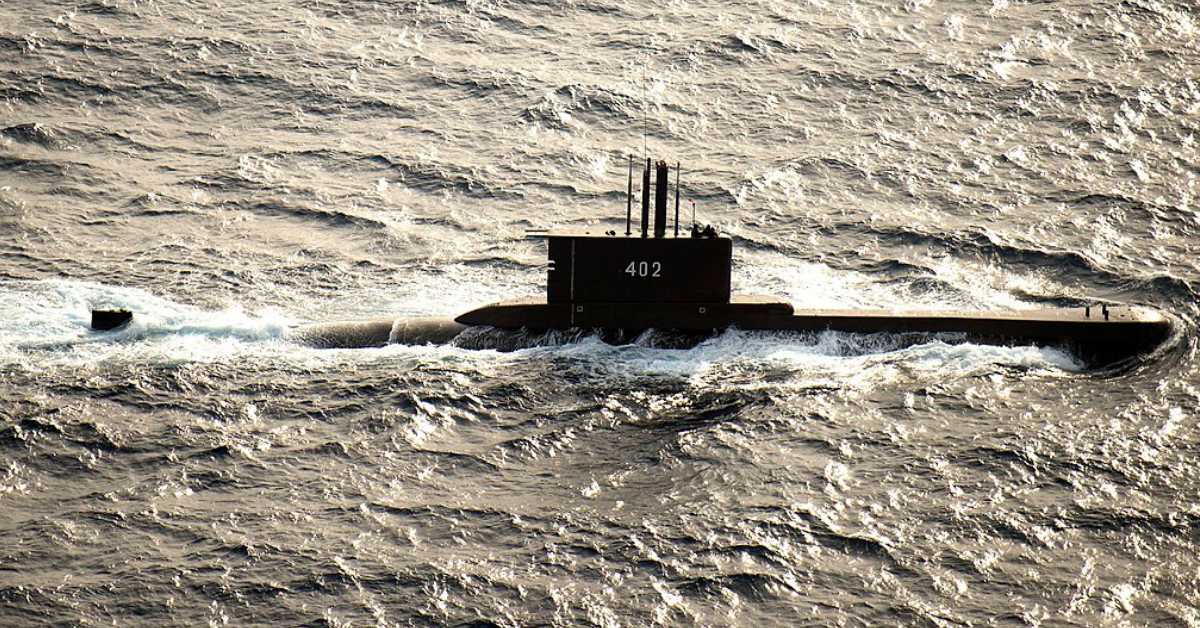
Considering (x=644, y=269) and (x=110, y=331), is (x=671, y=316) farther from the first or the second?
(x=110, y=331)

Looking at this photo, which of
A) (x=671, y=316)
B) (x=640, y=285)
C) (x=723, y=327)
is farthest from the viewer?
(x=723, y=327)

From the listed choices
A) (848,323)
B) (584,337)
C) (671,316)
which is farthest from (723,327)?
(584,337)

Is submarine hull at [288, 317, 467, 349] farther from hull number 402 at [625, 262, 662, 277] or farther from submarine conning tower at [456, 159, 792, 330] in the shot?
hull number 402 at [625, 262, 662, 277]

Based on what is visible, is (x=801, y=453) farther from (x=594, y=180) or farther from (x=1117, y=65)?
(x=1117, y=65)

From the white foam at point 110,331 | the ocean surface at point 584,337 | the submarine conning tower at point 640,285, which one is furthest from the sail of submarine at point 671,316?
the white foam at point 110,331

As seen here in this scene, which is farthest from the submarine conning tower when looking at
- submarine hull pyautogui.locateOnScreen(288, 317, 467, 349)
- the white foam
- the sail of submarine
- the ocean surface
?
the white foam

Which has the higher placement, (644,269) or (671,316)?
(644,269)
